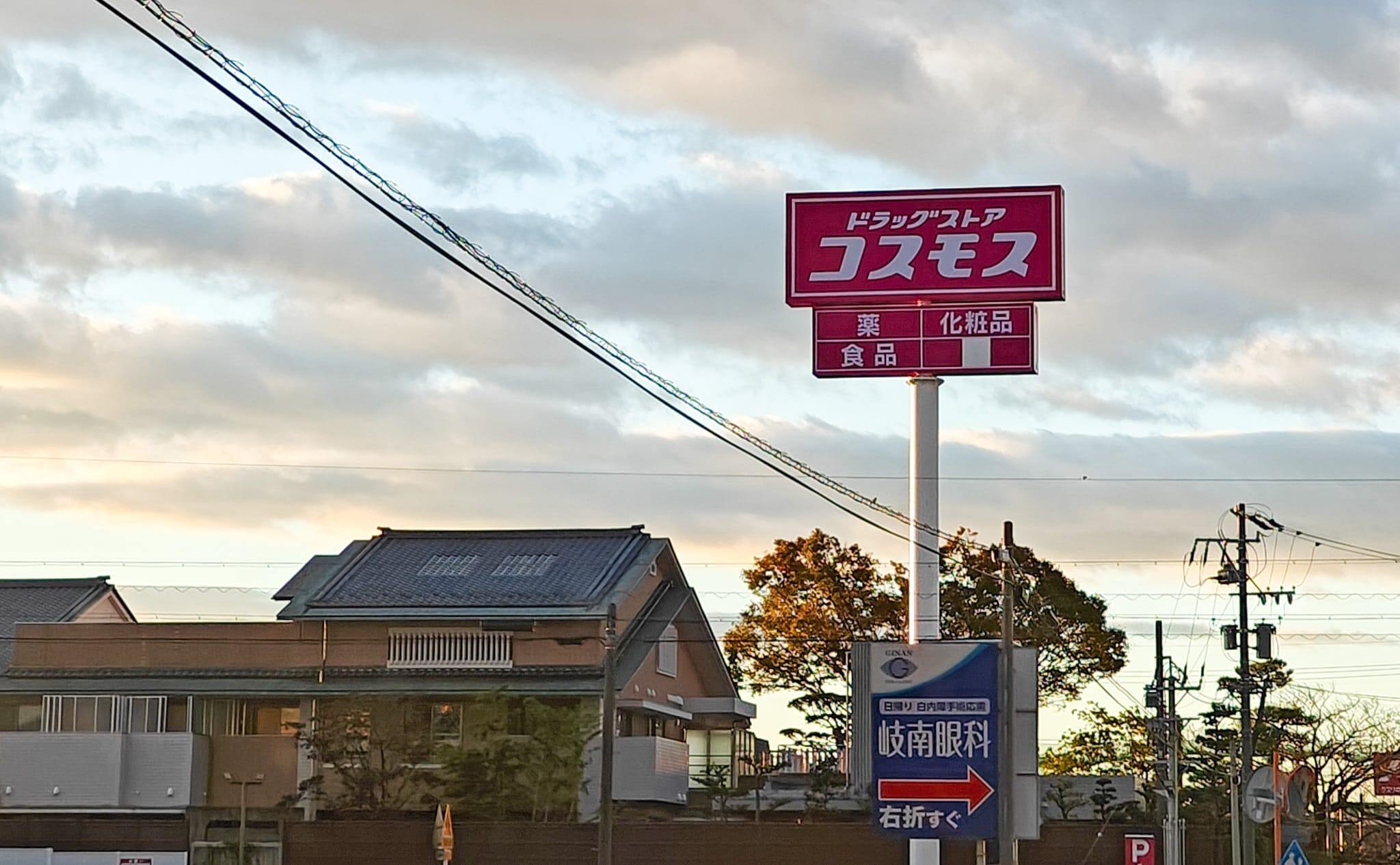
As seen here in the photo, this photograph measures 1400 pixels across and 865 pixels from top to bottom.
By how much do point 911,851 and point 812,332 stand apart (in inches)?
193

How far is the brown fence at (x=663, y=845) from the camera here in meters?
33.4

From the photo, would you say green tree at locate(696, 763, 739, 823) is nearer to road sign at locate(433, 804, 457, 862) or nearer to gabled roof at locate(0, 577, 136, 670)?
road sign at locate(433, 804, 457, 862)

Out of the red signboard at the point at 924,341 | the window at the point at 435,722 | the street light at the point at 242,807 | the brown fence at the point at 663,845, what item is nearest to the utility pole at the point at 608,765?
the brown fence at the point at 663,845

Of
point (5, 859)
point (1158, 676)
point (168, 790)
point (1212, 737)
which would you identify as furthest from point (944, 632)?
point (5, 859)

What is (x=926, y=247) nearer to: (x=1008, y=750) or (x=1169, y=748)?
(x=1008, y=750)

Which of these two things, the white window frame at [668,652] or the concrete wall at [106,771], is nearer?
the concrete wall at [106,771]

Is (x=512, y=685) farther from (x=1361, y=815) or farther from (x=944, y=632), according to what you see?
(x=1361, y=815)

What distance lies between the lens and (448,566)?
133ft

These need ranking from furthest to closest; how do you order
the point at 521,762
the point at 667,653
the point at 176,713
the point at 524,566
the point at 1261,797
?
1. the point at 667,653
2. the point at 524,566
3. the point at 176,713
4. the point at 521,762
5. the point at 1261,797

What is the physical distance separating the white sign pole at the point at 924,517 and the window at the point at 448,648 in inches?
869

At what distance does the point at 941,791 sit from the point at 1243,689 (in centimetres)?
2075

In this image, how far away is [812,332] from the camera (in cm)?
1598

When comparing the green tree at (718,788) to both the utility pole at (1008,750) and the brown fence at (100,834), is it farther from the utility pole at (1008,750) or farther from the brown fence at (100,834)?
the utility pole at (1008,750)

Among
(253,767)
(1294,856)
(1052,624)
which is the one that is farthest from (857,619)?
(1294,856)
